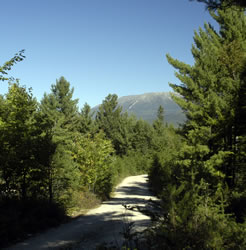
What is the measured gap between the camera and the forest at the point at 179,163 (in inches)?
189

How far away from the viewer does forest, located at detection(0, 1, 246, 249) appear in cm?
479

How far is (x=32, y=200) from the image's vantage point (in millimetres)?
11812

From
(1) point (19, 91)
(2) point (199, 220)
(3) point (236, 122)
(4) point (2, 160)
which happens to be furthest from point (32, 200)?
(3) point (236, 122)

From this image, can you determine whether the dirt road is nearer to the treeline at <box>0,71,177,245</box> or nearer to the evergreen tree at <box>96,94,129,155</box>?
the treeline at <box>0,71,177,245</box>

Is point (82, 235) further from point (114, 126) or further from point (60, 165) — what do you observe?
point (114, 126)

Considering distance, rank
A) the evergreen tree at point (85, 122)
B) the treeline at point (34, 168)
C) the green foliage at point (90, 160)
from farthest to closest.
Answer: the evergreen tree at point (85, 122) → the green foliage at point (90, 160) → the treeline at point (34, 168)

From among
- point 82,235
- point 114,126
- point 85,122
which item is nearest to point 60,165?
point 82,235

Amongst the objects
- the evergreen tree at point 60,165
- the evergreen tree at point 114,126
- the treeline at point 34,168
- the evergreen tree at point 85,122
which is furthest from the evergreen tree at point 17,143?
the evergreen tree at point 114,126

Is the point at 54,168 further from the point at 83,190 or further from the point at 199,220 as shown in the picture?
the point at 199,220

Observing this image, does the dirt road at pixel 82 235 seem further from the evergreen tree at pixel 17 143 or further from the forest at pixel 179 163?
the evergreen tree at pixel 17 143

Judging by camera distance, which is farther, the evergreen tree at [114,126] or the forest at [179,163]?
the evergreen tree at [114,126]

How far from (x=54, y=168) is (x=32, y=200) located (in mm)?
1792

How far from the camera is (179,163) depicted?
16641 mm

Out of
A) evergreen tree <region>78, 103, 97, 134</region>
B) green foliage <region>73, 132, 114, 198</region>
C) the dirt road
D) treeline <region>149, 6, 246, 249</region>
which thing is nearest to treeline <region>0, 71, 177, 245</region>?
green foliage <region>73, 132, 114, 198</region>
